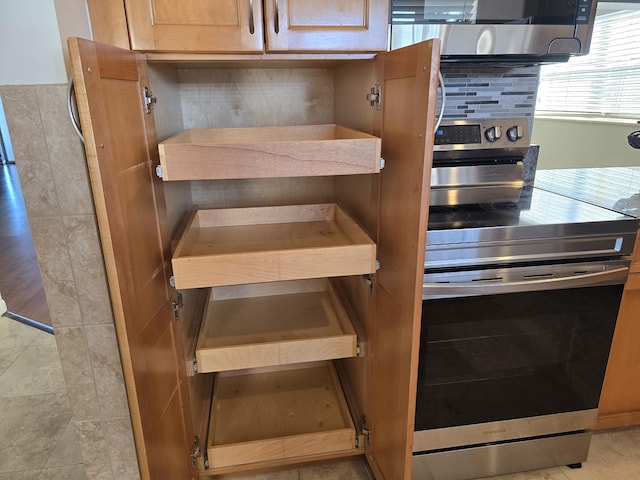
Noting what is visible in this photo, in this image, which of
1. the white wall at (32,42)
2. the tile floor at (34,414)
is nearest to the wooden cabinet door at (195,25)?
the white wall at (32,42)

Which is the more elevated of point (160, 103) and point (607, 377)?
point (160, 103)

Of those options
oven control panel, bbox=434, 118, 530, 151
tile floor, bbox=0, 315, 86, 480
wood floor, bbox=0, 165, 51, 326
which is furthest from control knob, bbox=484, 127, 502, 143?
wood floor, bbox=0, 165, 51, 326

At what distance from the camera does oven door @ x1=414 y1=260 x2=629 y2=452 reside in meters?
1.27

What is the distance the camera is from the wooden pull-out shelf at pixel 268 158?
100 cm

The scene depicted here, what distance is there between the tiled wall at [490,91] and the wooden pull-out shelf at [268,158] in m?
0.70

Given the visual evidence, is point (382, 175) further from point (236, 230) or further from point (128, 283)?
point (128, 283)

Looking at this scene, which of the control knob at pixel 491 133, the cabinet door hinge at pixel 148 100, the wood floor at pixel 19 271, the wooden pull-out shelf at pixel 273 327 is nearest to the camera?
the cabinet door hinge at pixel 148 100

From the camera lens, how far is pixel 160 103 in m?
1.23

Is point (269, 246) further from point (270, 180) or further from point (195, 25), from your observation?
point (195, 25)

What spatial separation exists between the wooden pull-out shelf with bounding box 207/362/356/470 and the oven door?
1.15ft

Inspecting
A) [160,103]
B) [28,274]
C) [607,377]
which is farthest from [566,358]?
[28,274]

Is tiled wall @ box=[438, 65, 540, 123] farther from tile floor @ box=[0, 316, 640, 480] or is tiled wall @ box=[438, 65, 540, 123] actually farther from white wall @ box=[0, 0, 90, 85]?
tile floor @ box=[0, 316, 640, 480]

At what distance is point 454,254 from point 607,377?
0.92 meters

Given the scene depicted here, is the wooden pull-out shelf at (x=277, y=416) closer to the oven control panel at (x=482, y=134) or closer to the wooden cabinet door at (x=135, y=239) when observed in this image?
the wooden cabinet door at (x=135, y=239)
